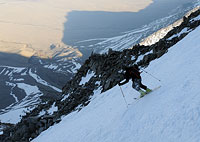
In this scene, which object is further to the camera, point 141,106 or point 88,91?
point 88,91

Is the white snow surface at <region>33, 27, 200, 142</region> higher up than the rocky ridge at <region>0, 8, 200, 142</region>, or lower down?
lower down

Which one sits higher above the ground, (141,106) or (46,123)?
(46,123)

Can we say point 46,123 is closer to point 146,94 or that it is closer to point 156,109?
point 146,94

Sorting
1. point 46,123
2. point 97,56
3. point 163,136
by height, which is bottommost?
point 163,136

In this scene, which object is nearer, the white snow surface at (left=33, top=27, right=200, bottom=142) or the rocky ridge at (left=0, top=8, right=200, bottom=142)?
the white snow surface at (left=33, top=27, right=200, bottom=142)

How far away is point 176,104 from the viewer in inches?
336

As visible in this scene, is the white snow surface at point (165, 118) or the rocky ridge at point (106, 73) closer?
the white snow surface at point (165, 118)

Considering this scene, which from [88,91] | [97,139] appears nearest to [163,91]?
[97,139]

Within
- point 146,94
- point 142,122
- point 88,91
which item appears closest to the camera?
point 142,122

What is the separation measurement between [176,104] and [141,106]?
2463mm

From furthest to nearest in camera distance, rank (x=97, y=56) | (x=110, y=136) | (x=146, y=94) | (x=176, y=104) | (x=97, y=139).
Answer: (x=97, y=56) < (x=146, y=94) < (x=97, y=139) < (x=110, y=136) < (x=176, y=104)

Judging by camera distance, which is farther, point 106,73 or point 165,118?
point 106,73

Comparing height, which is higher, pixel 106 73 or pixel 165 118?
pixel 106 73

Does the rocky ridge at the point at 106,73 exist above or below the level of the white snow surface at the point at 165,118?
above
